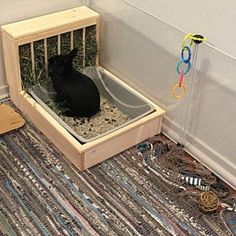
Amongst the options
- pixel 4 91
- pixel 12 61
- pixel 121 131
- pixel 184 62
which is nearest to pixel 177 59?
pixel 184 62

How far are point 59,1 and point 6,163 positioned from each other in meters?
0.82

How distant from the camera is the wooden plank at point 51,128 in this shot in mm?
1882

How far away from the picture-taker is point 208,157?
6.46 feet

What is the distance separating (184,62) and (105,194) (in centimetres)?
62

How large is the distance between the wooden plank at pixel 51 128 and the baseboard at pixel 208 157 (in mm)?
466

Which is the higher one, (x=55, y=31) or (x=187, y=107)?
(x=55, y=31)

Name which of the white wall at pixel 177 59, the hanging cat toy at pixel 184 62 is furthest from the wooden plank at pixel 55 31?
the hanging cat toy at pixel 184 62

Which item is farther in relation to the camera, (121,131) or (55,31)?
(55,31)

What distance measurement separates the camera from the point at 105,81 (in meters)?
2.26

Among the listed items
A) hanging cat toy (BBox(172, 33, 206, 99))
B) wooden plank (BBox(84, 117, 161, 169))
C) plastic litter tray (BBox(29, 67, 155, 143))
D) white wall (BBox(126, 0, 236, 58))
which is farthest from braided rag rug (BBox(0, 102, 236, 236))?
white wall (BBox(126, 0, 236, 58))

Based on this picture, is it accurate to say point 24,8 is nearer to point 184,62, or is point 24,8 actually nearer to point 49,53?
point 49,53

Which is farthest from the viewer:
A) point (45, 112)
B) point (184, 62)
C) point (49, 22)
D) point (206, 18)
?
point (49, 22)

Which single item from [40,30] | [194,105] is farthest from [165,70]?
[40,30]

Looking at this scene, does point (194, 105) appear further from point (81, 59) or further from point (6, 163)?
point (6, 163)
